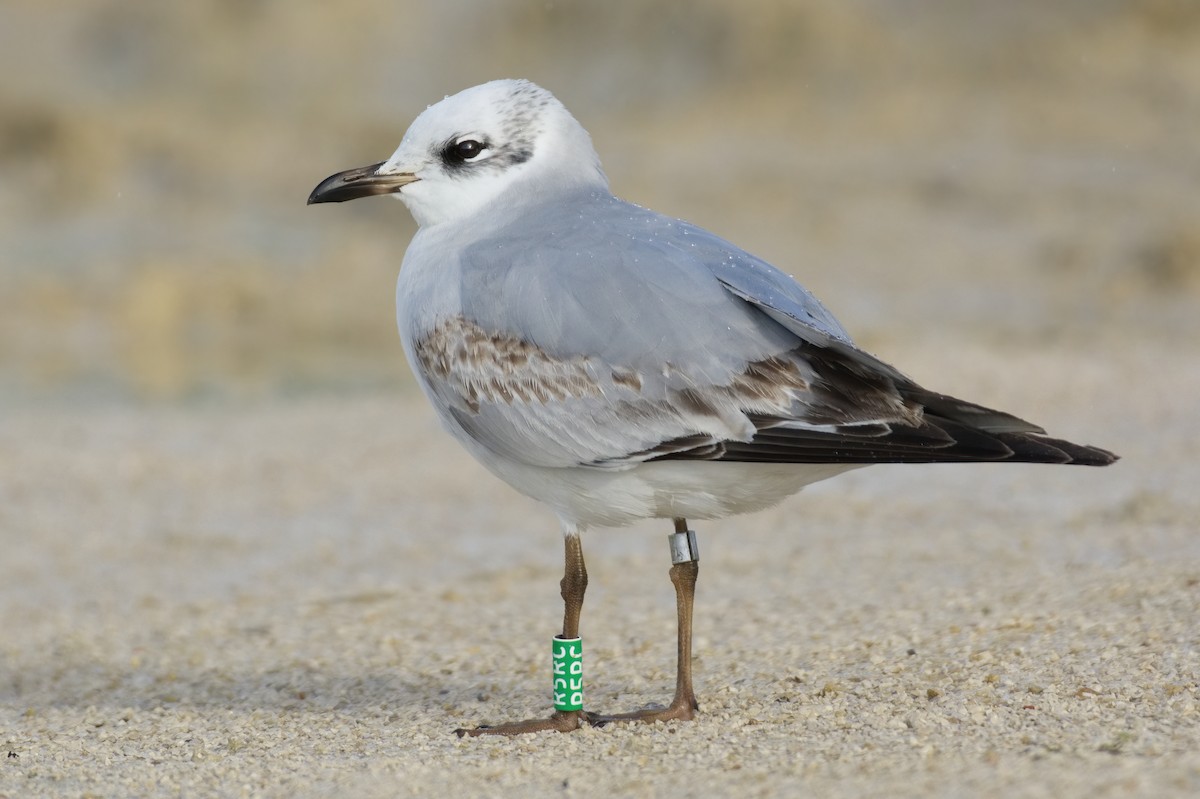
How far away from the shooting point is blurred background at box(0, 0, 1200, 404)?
16.7m

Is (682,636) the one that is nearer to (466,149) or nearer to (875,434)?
(875,434)

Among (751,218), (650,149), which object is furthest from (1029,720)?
(650,149)

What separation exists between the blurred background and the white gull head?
25.8ft

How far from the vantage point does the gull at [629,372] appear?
381 cm

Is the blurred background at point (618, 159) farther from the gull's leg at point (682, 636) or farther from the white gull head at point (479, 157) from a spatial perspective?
the gull's leg at point (682, 636)

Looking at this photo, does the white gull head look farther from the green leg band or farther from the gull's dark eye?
the green leg band

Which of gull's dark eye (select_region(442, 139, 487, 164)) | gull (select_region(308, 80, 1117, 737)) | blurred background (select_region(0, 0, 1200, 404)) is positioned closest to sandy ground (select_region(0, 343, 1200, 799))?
gull (select_region(308, 80, 1117, 737))

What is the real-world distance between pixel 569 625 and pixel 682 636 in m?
0.32

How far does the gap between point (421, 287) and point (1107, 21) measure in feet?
95.2

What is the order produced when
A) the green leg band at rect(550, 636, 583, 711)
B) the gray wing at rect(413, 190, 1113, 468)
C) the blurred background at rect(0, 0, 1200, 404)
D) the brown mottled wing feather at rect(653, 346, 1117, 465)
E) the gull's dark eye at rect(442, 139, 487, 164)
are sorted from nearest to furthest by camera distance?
the brown mottled wing feather at rect(653, 346, 1117, 465) < the gray wing at rect(413, 190, 1113, 468) < the green leg band at rect(550, 636, 583, 711) < the gull's dark eye at rect(442, 139, 487, 164) < the blurred background at rect(0, 0, 1200, 404)

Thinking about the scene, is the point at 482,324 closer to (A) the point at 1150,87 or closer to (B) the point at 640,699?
(B) the point at 640,699

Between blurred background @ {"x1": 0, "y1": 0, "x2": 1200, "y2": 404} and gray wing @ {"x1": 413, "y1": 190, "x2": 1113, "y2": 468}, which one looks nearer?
gray wing @ {"x1": 413, "y1": 190, "x2": 1113, "y2": 468}

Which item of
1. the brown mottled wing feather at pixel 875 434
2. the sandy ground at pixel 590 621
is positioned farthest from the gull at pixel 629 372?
the sandy ground at pixel 590 621

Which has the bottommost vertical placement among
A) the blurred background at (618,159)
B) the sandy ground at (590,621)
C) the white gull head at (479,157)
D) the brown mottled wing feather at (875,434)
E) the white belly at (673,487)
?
the sandy ground at (590,621)
